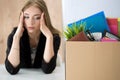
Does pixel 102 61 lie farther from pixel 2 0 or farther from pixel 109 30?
pixel 2 0

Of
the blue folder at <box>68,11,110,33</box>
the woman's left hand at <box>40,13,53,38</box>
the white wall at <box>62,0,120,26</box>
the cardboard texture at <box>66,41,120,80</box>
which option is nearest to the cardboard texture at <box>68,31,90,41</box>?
the cardboard texture at <box>66,41,120,80</box>

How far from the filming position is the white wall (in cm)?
143

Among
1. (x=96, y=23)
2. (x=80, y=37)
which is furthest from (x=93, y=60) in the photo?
(x=96, y=23)

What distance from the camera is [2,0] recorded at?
2.10m

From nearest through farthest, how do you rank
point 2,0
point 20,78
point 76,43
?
point 76,43 → point 20,78 → point 2,0

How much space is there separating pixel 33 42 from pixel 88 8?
1.64 ft

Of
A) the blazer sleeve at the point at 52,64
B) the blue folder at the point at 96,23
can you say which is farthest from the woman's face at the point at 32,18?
the blue folder at the point at 96,23

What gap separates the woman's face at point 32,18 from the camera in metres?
1.04

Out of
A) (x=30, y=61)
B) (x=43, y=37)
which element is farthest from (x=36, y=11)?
(x=30, y=61)

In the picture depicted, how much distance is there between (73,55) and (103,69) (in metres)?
0.10

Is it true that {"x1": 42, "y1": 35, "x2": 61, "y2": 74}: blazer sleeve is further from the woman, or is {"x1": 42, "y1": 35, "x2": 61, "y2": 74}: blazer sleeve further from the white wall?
the white wall

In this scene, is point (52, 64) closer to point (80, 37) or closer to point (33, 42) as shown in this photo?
point (33, 42)

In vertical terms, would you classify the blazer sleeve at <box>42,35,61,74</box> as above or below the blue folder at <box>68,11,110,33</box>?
below

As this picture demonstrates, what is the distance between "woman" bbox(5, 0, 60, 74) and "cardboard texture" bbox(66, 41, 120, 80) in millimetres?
392
